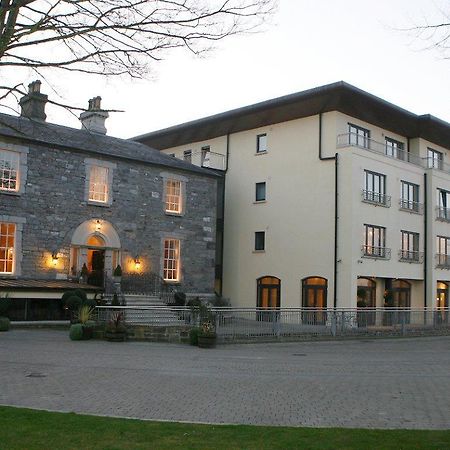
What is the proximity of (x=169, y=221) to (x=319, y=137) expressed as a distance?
9012mm

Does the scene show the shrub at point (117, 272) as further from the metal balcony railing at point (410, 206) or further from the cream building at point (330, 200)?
the metal balcony railing at point (410, 206)

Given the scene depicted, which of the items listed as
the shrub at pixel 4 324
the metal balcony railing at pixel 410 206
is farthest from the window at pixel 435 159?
the shrub at pixel 4 324

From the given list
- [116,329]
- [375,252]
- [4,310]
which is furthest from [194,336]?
[375,252]

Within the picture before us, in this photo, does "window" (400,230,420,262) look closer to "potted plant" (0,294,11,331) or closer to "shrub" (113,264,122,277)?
"shrub" (113,264,122,277)

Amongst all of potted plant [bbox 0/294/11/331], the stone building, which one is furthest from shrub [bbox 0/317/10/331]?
the stone building

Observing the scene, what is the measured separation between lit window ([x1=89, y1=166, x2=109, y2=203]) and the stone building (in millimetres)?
46

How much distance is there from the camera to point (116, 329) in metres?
21.2

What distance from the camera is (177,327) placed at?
71.9 ft

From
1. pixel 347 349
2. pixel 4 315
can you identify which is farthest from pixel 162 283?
pixel 347 349

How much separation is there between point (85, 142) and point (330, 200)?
1261 centimetres

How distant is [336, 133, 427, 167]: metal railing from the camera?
108 feet

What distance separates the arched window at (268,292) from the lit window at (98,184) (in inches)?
425

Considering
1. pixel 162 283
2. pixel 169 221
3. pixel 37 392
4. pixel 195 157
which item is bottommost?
pixel 37 392

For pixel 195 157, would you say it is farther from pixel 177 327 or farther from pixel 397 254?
pixel 177 327
